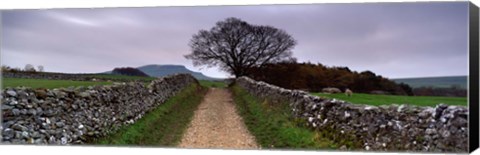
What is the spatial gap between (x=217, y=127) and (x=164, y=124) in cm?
128

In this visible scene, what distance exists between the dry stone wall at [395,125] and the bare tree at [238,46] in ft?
3.45

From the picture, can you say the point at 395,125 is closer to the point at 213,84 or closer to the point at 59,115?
the point at 213,84

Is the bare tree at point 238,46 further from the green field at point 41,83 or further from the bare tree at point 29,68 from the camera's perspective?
the bare tree at point 29,68

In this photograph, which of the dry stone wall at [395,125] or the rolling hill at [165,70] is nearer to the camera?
the dry stone wall at [395,125]

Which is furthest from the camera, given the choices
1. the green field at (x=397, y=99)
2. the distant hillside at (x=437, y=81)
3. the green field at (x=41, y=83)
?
the green field at (x=41, y=83)

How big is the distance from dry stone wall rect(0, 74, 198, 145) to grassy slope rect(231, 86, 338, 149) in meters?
1.54

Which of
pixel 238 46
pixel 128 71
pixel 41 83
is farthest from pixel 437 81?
pixel 41 83

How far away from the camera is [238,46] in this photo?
11.5m

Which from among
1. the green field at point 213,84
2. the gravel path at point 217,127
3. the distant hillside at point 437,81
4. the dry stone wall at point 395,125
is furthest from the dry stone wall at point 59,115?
the distant hillside at point 437,81

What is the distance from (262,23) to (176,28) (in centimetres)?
148

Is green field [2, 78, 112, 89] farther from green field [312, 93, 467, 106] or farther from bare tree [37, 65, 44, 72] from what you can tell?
green field [312, 93, 467, 106]

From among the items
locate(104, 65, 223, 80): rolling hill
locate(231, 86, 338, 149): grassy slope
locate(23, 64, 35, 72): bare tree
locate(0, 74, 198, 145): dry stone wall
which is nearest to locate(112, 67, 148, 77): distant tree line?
locate(104, 65, 223, 80): rolling hill

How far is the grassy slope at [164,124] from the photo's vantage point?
35.3 ft

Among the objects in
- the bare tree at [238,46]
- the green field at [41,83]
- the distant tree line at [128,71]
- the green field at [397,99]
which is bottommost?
the green field at [397,99]
